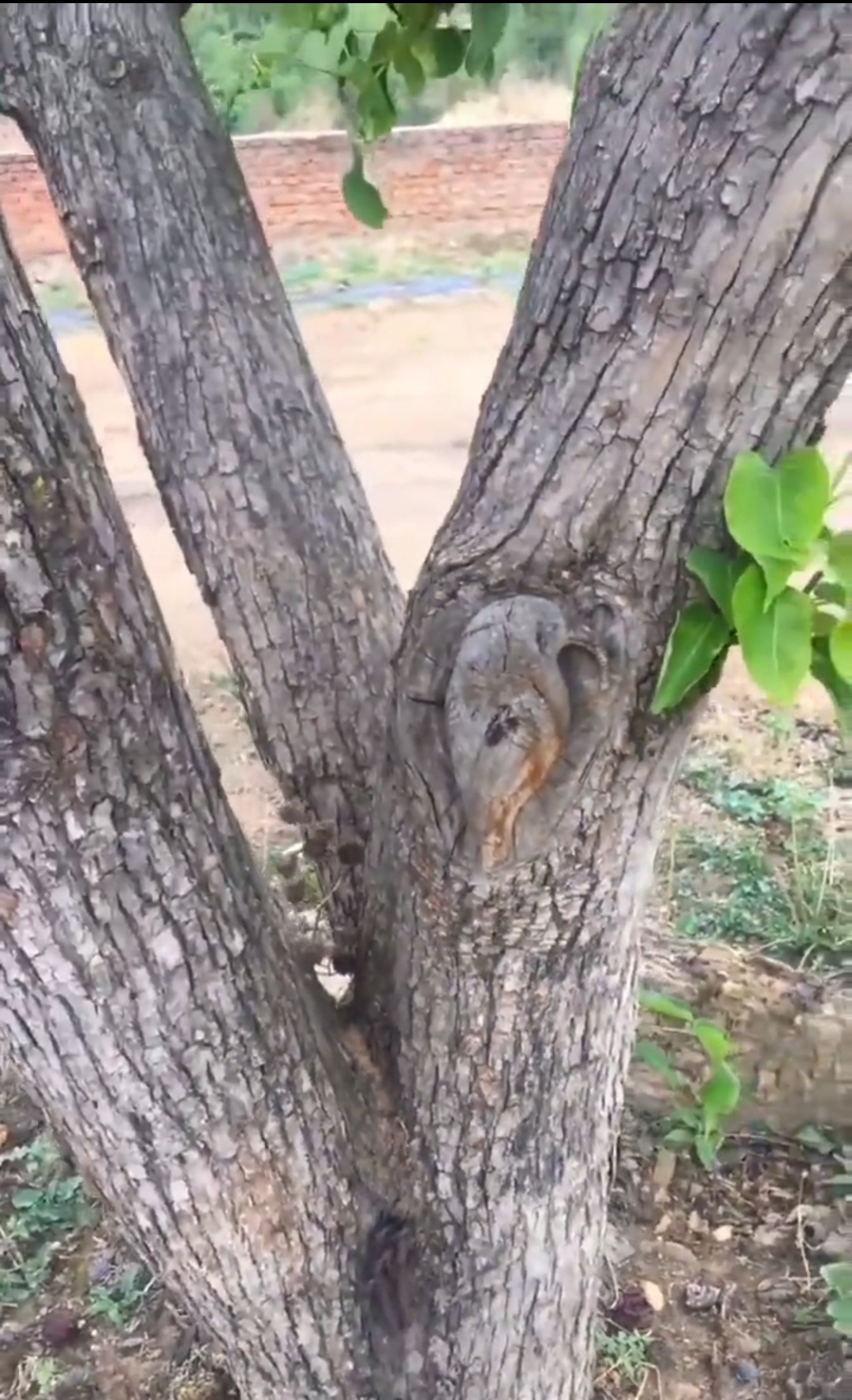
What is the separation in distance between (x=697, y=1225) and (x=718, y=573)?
158cm

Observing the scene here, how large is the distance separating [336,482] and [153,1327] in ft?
4.53

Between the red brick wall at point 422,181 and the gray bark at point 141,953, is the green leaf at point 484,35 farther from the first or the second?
the red brick wall at point 422,181

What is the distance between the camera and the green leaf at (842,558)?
40.0 inches

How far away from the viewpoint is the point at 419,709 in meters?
1.14

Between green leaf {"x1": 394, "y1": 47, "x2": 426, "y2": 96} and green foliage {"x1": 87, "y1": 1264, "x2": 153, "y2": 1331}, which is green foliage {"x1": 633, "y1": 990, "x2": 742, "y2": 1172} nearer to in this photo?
green foliage {"x1": 87, "y1": 1264, "x2": 153, "y2": 1331}

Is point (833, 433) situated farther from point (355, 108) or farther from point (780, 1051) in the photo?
point (355, 108)

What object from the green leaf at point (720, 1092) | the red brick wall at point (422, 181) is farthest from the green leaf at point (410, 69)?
the red brick wall at point (422, 181)

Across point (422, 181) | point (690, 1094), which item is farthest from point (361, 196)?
point (422, 181)

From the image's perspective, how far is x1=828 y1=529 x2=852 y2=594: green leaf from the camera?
1017 mm

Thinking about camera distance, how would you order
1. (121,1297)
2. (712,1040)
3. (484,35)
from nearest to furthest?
(484,35) < (712,1040) < (121,1297)

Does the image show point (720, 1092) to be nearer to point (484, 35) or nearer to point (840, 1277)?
point (840, 1277)

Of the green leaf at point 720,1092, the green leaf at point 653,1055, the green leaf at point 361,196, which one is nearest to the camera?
the green leaf at point 361,196

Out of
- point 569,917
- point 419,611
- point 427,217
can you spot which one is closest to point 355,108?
point 419,611

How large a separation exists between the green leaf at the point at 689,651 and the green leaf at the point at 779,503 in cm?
9
